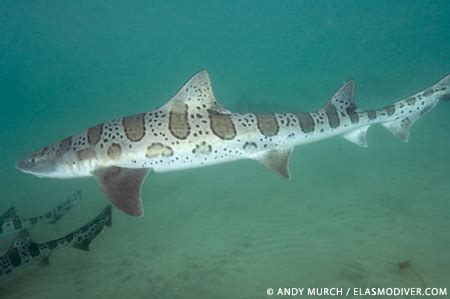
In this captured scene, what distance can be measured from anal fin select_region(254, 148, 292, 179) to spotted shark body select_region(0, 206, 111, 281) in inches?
128

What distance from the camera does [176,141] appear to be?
20.4ft

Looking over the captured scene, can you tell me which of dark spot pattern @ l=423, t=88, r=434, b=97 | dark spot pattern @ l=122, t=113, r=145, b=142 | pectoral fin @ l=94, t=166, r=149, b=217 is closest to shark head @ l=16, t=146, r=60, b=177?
pectoral fin @ l=94, t=166, r=149, b=217

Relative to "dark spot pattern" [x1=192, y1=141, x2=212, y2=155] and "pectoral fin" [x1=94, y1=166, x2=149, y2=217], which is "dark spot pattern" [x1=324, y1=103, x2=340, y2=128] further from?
"pectoral fin" [x1=94, y1=166, x2=149, y2=217]

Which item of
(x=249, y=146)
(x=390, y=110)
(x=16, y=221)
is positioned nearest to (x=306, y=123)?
(x=249, y=146)

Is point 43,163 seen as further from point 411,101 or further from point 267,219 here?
point 411,101

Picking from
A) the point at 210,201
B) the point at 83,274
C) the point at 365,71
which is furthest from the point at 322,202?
the point at 365,71

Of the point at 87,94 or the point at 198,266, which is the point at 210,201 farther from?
the point at 87,94

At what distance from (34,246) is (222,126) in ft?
13.4

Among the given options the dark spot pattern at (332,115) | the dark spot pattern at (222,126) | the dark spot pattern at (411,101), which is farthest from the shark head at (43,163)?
the dark spot pattern at (411,101)

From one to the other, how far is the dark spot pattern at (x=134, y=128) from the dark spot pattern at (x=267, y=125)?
→ 2.08 m

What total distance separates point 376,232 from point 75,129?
22.3 m

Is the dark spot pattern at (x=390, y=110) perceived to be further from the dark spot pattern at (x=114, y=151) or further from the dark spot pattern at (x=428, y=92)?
the dark spot pattern at (x=114, y=151)

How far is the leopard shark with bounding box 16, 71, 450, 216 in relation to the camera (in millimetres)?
6198

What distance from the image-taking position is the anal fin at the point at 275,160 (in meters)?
6.69
